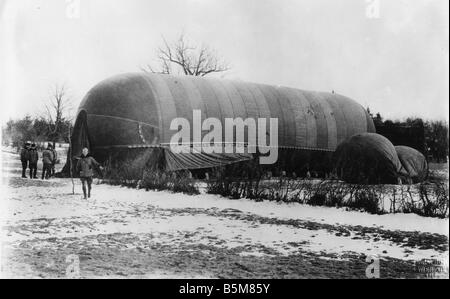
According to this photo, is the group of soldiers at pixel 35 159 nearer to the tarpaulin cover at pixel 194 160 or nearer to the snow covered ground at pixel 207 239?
the tarpaulin cover at pixel 194 160

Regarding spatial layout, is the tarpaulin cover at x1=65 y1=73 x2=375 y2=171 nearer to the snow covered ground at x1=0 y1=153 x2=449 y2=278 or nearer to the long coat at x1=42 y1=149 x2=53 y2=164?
the long coat at x1=42 y1=149 x2=53 y2=164

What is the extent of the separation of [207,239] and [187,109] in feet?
32.1

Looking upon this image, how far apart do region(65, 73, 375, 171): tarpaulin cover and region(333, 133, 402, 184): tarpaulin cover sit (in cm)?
377

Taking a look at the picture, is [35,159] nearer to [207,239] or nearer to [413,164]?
[207,239]

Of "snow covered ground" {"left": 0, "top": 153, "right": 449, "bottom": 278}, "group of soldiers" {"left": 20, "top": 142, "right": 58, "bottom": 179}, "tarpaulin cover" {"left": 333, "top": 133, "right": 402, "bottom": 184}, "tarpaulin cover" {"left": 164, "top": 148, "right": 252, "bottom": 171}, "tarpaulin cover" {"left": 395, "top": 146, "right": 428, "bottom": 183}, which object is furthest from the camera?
"group of soldiers" {"left": 20, "top": 142, "right": 58, "bottom": 179}

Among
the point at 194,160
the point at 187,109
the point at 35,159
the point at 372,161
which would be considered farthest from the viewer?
the point at 35,159

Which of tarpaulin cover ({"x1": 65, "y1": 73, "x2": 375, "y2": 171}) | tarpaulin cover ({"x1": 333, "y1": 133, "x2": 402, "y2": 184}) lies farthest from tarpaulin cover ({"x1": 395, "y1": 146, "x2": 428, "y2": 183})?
tarpaulin cover ({"x1": 65, "y1": 73, "x2": 375, "y2": 171})

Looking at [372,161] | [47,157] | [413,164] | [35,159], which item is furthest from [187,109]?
[413,164]

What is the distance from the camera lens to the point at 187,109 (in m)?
16.2

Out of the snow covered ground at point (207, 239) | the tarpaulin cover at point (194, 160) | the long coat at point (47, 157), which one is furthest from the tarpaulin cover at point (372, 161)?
the long coat at point (47, 157)

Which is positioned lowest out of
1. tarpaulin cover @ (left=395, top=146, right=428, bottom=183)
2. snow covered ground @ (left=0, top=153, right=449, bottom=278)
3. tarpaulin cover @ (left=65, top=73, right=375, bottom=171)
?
snow covered ground @ (left=0, top=153, right=449, bottom=278)

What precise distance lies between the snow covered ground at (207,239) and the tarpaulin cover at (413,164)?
7.41 metres

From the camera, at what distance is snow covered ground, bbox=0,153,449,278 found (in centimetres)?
550
